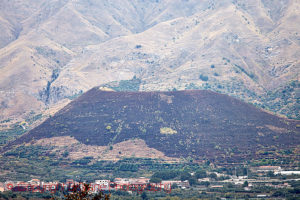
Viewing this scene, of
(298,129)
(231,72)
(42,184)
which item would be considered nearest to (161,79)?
(231,72)

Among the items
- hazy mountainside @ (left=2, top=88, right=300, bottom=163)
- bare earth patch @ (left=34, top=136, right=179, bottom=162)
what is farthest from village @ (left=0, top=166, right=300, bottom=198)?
bare earth patch @ (left=34, top=136, right=179, bottom=162)

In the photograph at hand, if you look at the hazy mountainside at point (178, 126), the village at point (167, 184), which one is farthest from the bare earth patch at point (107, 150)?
the village at point (167, 184)

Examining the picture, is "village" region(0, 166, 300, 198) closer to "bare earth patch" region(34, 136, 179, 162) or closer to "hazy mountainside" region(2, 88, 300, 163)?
"hazy mountainside" region(2, 88, 300, 163)

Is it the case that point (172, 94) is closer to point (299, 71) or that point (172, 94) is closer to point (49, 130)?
point (49, 130)

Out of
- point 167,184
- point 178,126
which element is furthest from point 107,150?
point 167,184

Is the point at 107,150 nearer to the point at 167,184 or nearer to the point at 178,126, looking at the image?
the point at 178,126

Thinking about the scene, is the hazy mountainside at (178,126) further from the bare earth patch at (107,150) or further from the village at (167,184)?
the village at (167,184)
